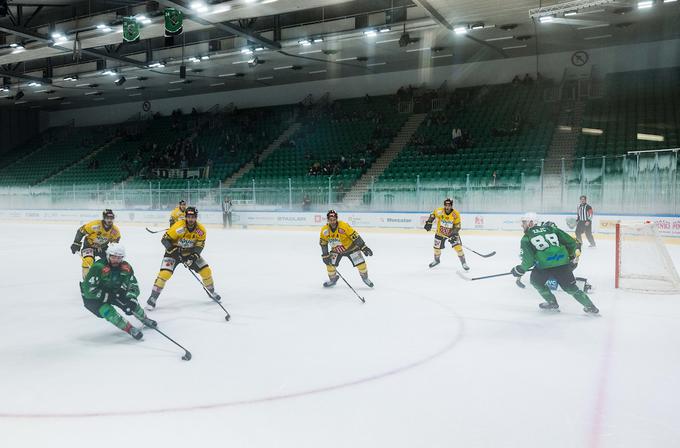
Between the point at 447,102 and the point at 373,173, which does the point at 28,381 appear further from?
the point at 447,102

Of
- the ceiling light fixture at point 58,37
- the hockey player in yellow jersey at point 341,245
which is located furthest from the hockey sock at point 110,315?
the ceiling light fixture at point 58,37

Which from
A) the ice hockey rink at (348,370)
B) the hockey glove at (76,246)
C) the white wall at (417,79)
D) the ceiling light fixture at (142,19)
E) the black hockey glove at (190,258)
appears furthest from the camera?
the white wall at (417,79)

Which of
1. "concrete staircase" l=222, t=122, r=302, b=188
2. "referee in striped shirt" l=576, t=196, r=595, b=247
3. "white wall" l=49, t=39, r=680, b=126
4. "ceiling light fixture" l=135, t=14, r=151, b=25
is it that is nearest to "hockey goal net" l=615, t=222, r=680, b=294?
"referee in striped shirt" l=576, t=196, r=595, b=247

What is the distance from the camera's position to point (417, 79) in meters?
24.9

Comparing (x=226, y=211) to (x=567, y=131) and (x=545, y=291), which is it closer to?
(x=567, y=131)

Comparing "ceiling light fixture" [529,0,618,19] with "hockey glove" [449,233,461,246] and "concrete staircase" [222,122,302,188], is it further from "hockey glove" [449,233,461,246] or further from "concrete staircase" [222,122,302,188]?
"concrete staircase" [222,122,302,188]

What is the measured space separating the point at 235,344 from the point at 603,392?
9.48 ft

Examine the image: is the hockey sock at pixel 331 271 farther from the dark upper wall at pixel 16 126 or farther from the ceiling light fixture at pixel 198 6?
the dark upper wall at pixel 16 126

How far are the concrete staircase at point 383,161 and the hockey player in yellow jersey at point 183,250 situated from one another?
11.1 meters

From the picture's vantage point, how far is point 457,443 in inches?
115

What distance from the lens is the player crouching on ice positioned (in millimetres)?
4719

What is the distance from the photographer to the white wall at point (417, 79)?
20875 millimetres

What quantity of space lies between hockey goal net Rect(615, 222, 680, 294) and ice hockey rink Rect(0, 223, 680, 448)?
1.08 feet

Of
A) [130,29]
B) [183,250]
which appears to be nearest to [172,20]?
[130,29]
